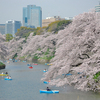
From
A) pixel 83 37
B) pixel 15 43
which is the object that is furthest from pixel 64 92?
pixel 15 43

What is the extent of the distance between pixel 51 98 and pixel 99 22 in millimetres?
8465

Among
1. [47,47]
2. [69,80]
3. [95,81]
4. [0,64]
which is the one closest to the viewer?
[95,81]

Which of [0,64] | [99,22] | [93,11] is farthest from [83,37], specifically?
[0,64]

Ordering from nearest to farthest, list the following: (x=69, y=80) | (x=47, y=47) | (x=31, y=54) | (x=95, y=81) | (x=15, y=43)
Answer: (x=95, y=81)
(x=69, y=80)
(x=47, y=47)
(x=31, y=54)
(x=15, y=43)

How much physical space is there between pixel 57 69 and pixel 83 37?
4.27m

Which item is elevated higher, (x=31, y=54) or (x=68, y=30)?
(x=68, y=30)

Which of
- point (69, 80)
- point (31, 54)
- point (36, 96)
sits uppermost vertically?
point (69, 80)

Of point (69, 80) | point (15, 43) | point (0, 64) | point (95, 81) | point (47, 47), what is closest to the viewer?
point (95, 81)

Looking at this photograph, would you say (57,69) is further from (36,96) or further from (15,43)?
(15,43)

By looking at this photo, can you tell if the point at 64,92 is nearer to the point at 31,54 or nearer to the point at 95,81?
the point at 95,81

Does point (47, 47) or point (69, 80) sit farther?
point (47, 47)

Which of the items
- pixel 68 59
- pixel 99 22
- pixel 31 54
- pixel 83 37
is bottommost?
pixel 31 54

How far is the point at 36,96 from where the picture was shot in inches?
906

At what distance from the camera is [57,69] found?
24219mm
